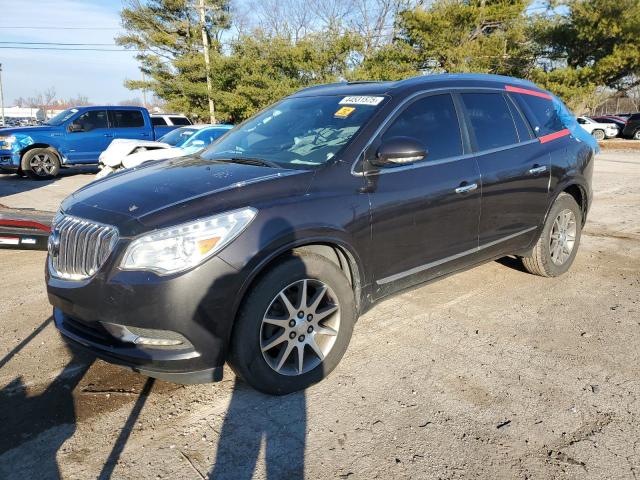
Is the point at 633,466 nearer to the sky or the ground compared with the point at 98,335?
nearer to the ground

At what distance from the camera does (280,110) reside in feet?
13.8

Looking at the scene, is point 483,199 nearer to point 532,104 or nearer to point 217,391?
point 532,104

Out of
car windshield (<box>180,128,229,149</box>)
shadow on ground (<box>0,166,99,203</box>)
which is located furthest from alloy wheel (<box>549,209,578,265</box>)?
shadow on ground (<box>0,166,99,203</box>)

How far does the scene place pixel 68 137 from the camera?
14.2m

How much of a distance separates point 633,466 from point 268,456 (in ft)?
5.55

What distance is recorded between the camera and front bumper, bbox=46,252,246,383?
248 cm

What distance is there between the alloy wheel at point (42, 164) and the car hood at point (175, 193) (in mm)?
12021

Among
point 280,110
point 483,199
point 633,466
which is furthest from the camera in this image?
point 280,110

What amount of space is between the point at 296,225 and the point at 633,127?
33.0m

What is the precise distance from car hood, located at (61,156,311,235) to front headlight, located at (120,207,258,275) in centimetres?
6

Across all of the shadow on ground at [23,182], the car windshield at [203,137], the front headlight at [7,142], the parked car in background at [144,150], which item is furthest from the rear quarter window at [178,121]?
the car windshield at [203,137]

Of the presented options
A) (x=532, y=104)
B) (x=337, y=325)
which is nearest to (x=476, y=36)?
(x=532, y=104)

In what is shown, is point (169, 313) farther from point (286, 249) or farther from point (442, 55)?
point (442, 55)

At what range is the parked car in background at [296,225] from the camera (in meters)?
2.55
